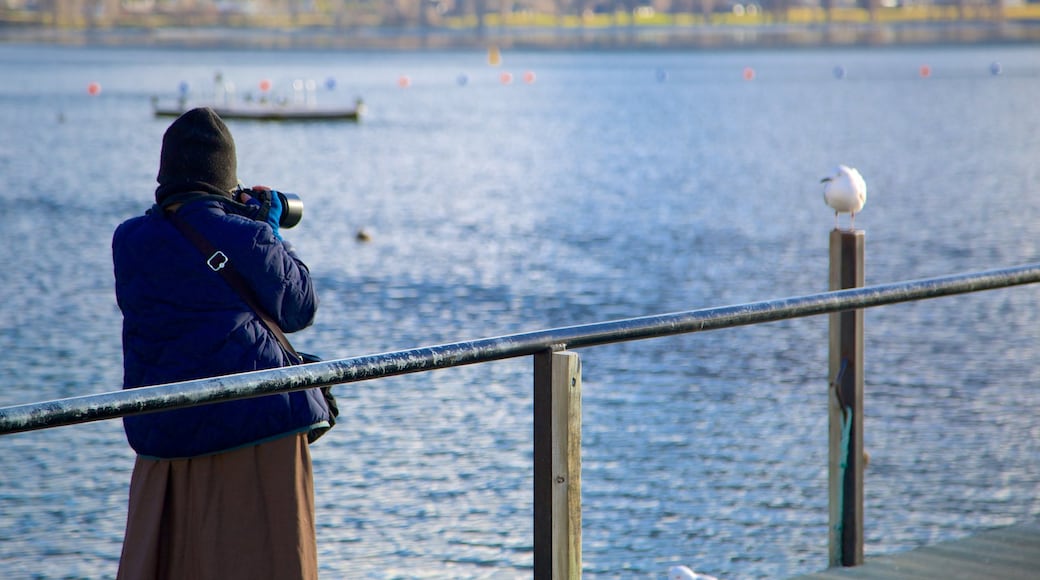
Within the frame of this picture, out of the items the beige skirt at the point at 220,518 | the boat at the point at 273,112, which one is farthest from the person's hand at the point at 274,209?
the boat at the point at 273,112

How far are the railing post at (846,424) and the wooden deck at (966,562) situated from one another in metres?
0.19

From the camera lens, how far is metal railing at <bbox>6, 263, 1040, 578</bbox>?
8.09 feet

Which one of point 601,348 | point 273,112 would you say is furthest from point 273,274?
point 273,112

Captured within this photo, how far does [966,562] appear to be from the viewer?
461cm

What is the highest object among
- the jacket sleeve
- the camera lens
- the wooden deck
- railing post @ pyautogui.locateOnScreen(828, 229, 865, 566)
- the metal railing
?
the camera lens

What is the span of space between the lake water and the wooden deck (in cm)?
295

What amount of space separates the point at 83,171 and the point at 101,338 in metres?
27.0

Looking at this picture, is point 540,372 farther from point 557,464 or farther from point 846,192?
point 846,192

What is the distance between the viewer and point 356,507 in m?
8.90

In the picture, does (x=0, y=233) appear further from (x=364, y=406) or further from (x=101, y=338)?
(x=364, y=406)

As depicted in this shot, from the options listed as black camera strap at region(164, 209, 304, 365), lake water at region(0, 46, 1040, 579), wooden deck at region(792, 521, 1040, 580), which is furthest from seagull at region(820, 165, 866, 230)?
black camera strap at region(164, 209, 304, 365)

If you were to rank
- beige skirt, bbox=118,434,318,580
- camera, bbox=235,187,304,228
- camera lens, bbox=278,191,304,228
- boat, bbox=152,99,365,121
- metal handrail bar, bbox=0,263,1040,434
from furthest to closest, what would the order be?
boat, bbox=152,99,365,121 → camera lens, bbox=278,191,304,228 → camera, bbox=235,187,304,228 → beige skirt, bbox=118,434,318,580 → metal handrail bar, bbox=0,263,1040,434

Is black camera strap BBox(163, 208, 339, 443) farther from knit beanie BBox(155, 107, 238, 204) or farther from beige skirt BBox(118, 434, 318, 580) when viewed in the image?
beige skirt BBox(118, 434, 318, 580)

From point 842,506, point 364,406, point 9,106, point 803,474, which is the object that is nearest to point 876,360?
point 803,474
